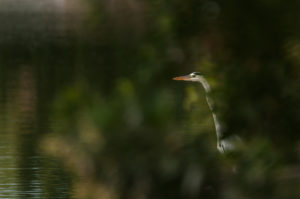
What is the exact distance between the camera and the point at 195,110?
3.72 m

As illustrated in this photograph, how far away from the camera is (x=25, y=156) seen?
408 inches

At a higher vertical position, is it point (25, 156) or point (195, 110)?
point (195, 110)

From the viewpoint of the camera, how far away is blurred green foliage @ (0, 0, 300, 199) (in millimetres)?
3225

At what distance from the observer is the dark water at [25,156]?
27.6 feet

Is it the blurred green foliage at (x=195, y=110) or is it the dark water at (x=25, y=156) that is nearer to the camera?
the blurred green foliage at (x=195, y=110)

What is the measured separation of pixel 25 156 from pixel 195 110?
6.85 meters

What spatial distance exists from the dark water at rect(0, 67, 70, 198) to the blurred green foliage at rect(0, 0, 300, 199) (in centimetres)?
395

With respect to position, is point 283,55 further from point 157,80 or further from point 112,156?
point 112,156

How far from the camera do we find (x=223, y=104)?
354cm

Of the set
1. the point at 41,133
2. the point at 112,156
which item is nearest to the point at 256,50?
the point at 112,156

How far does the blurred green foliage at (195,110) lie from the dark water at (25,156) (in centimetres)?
395

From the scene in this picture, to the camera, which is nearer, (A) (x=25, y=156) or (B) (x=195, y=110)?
(B) (x=195, y=110)

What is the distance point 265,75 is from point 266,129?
200mm

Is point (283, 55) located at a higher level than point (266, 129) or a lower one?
higher
